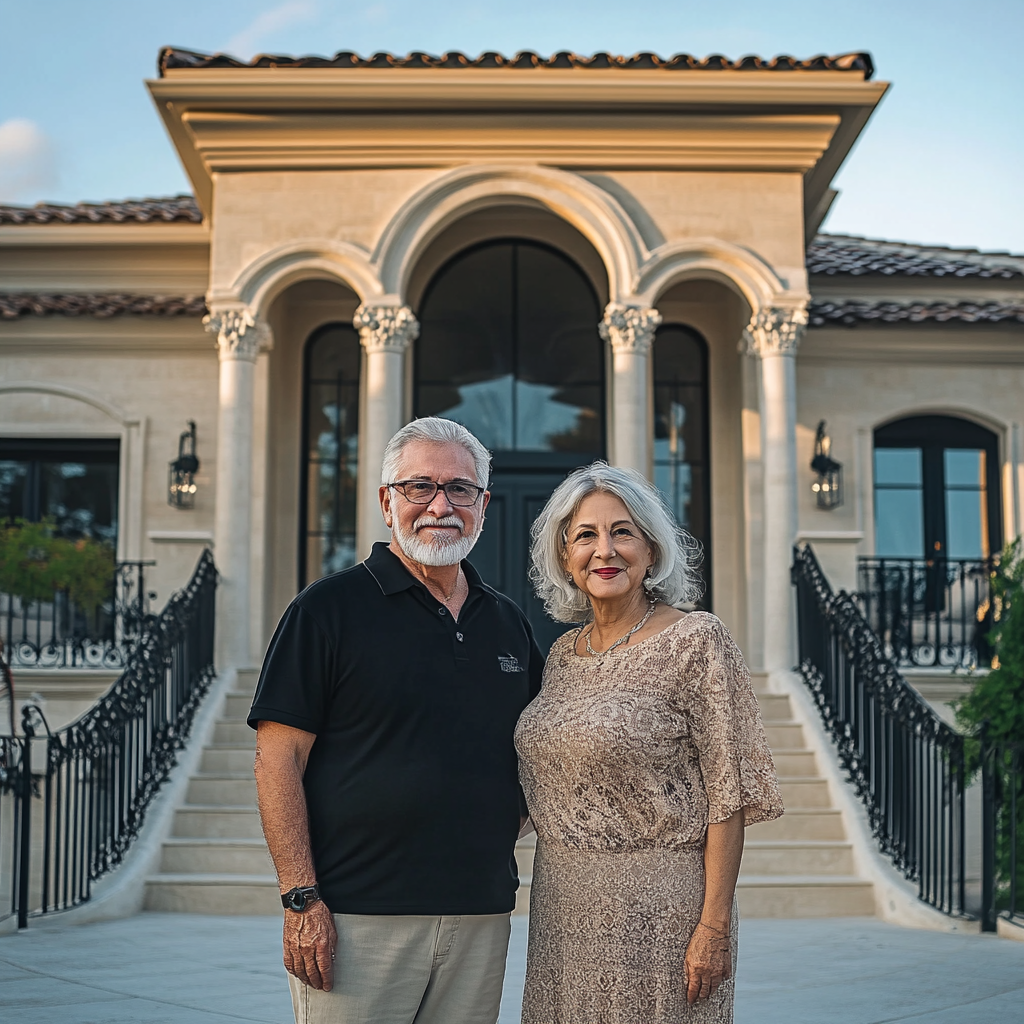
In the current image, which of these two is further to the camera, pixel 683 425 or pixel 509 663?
pixel 683 425

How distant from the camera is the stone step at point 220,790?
9.39m

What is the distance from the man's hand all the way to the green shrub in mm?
10023

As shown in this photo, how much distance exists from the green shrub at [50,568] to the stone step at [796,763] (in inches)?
142

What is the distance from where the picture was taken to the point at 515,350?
13961 mm

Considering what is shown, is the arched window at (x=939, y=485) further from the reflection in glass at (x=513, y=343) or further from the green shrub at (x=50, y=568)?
the green shrub at (x=50, y=568)

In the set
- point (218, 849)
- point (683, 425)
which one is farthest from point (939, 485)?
point (218, 849)

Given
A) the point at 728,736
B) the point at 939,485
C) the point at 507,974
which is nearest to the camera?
the point at 728,736

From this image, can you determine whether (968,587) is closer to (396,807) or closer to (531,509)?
(531,509)

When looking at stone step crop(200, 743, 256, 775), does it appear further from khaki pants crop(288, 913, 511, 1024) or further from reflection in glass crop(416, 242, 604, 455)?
khaki pants crop(288, 913, 511, 1024)

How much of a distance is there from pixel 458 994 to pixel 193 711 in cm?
763

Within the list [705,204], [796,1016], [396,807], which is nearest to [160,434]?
[705,204]

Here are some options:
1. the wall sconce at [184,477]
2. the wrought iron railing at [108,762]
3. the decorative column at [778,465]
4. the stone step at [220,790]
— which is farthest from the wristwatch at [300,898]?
the wall sconce at [184,477]

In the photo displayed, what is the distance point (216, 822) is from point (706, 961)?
21.8 ft

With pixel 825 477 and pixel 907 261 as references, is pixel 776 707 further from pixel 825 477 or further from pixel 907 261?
pixel 907 261
